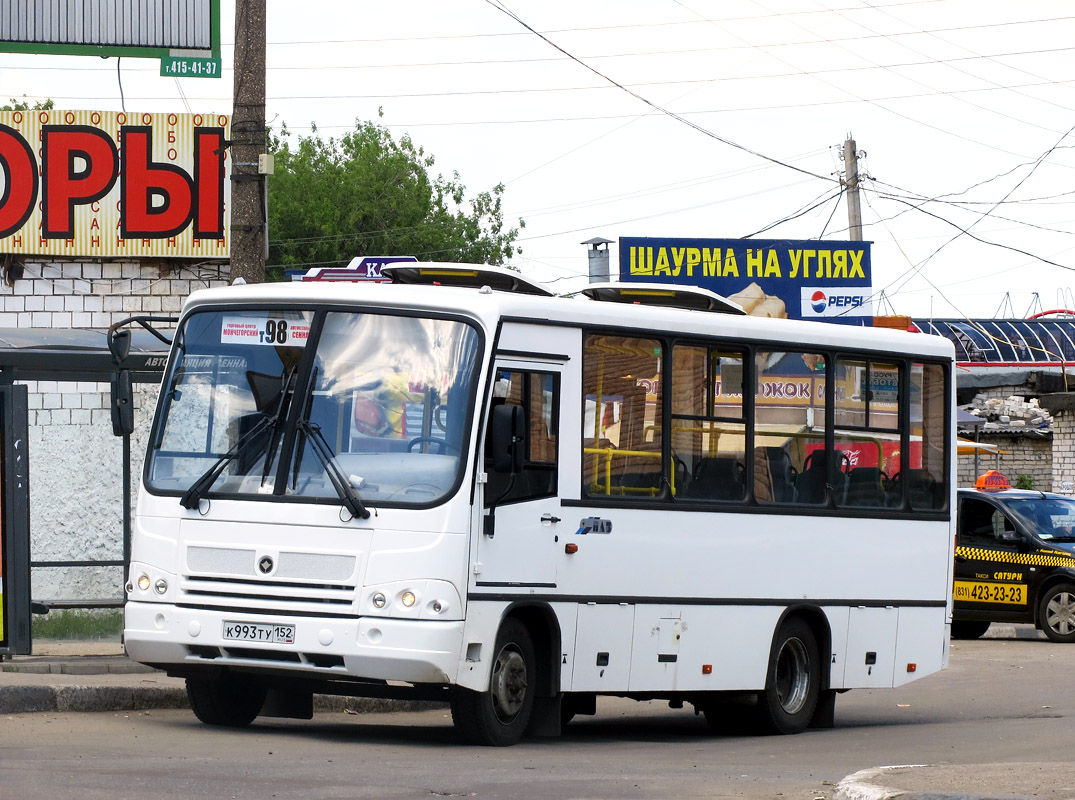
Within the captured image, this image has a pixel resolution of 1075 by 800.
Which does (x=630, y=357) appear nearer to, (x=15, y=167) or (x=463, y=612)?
(x=463, y=612)

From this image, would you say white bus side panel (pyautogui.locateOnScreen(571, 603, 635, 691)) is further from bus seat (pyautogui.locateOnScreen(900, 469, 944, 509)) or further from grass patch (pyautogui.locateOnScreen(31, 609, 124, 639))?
grass patch (pyautogui.locateOnScreen(31, 609, 124, 639))

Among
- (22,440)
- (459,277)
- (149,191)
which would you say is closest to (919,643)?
(459,277)

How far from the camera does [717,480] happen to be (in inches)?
488

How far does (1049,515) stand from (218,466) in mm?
14730

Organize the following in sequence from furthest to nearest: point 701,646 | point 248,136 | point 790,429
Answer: point 248,136 < point 790,429 < point 701,646

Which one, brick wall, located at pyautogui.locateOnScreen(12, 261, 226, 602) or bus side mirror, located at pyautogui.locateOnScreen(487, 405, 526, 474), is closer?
bus side mirror, located at pyautogui.locateOnScreen(487, 405, 526, 474)

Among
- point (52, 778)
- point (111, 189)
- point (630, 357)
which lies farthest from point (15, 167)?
point (52, 778)

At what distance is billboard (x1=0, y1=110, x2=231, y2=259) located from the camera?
1783 cm

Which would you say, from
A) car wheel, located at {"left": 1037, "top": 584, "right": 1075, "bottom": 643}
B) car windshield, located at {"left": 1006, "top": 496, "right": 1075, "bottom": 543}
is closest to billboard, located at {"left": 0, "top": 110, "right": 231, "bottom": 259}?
car windshield, located at {"left": 1006, "top": 496, "right": 1075, "bottom": 543}

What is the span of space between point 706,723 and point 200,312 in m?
5.77

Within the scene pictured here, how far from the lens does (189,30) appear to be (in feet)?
60.7

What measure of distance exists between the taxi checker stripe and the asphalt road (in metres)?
6.54

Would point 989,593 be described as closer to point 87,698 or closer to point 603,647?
point 603,647

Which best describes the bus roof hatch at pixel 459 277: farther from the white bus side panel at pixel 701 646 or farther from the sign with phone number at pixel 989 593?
the sign with phone number at pixel 989 593
